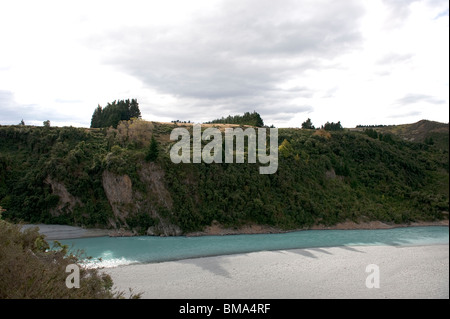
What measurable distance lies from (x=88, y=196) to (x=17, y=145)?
11906mm

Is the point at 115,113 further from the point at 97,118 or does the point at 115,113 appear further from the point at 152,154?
the point at 152,154

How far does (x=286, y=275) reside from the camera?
1324 centimetres

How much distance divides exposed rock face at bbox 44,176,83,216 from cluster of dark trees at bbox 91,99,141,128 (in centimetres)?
1677

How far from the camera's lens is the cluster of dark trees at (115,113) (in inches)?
1645

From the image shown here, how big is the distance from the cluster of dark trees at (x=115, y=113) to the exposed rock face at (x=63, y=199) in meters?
16.8

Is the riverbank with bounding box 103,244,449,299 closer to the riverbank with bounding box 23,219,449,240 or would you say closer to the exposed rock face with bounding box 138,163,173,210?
the riverbank with bounding box 23,219,449,240

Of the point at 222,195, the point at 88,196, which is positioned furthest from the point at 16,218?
the point at 222,195

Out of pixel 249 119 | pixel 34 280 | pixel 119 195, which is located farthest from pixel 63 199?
pixel 249 119

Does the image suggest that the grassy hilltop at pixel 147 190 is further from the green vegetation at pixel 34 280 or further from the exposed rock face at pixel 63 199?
the green vegetation at pixel 34 280

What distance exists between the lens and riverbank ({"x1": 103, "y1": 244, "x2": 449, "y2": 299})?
33.7 ft

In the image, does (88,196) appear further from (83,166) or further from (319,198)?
(319,198)

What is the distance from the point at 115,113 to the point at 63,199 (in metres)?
19.4

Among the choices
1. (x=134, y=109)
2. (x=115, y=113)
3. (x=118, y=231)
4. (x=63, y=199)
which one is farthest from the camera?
(x=134, y=109)

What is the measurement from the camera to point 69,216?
25.3 meters
